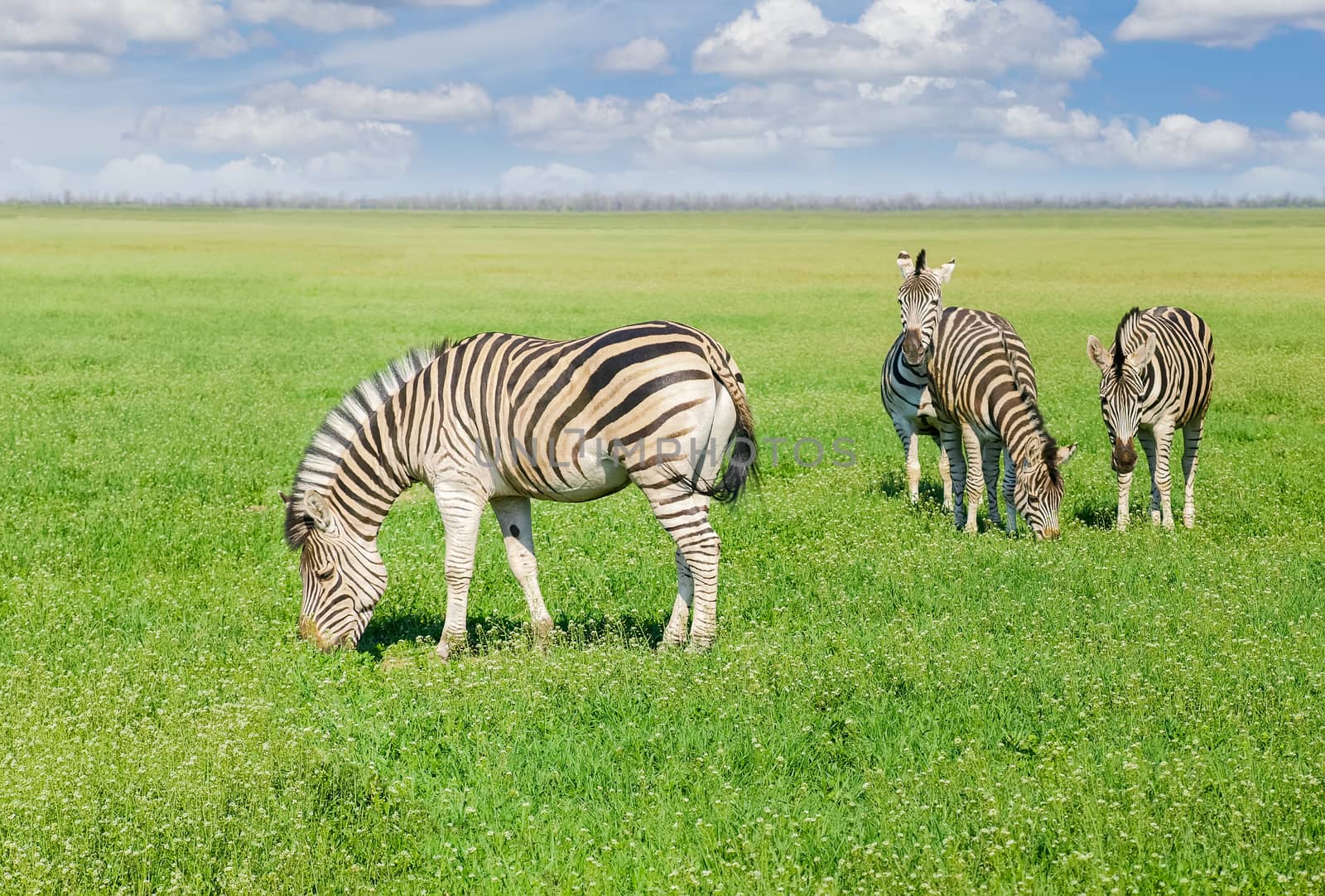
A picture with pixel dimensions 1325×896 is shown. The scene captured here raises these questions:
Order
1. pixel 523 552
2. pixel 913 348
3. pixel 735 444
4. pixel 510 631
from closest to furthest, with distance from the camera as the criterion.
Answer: pixel 735 444 → pixel 523 552 → pixel 510 631 → pixel 913 348

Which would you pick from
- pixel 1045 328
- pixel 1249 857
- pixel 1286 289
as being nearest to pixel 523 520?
pixel 1249 857

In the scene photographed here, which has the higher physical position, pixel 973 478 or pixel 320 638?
pixel 973 478

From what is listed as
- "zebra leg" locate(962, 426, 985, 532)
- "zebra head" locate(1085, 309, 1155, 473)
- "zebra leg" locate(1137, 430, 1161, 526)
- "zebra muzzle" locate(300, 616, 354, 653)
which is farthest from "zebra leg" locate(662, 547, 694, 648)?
"zebra leg" locate(1137, 430, 1161, 526)

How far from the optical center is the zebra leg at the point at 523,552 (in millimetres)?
10672

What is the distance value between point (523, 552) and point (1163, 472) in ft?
29.3

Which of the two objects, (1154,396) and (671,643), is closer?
(671,643)

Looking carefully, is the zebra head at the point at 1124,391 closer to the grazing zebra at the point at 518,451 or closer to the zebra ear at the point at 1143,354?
the zebra ear at the point at 1143,354

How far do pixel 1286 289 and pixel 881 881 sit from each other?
2465 inches

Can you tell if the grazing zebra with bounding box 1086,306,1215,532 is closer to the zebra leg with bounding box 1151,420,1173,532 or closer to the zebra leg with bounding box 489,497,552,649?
the zebra leg with bounding box 1151,420,1173,532

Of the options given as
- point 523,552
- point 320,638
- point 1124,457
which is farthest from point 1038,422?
point 320,638

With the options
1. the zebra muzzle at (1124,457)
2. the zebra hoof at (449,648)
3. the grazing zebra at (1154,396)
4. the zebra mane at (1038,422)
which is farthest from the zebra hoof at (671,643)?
the zebra muzzle at (1124,457)

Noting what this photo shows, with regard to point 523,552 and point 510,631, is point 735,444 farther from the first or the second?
point 510,631

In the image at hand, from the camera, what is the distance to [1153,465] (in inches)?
607

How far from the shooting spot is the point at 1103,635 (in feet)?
32.7
